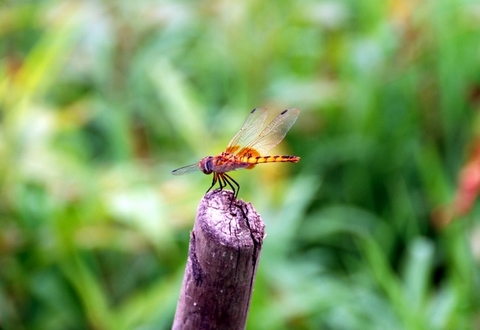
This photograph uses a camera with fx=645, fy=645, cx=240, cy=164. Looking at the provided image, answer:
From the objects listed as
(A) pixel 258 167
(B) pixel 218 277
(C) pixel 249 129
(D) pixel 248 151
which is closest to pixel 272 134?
(C) pixel 249 129

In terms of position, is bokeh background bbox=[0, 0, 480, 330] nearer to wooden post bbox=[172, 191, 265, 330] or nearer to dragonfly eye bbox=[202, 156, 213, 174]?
dragonfly eye bbox=[202, 156, 213, 174]

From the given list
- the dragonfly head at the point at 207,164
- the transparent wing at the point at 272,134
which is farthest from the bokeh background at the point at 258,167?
the dragonfly head at the point at 207,164

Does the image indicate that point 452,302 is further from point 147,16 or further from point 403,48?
point 147,16

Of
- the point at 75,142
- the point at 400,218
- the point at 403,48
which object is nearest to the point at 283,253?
the point at 400,218

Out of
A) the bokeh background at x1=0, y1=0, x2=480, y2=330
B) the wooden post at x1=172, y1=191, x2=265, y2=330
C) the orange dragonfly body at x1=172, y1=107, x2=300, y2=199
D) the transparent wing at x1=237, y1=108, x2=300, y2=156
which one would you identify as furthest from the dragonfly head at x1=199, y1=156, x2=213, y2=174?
the bokeh background at x1=0, y1=0, x2=480, y2=330

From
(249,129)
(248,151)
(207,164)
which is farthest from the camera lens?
(249,129)

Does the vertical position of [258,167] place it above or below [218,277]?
above

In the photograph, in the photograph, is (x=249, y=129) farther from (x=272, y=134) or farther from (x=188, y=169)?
(x=188, y=169)
